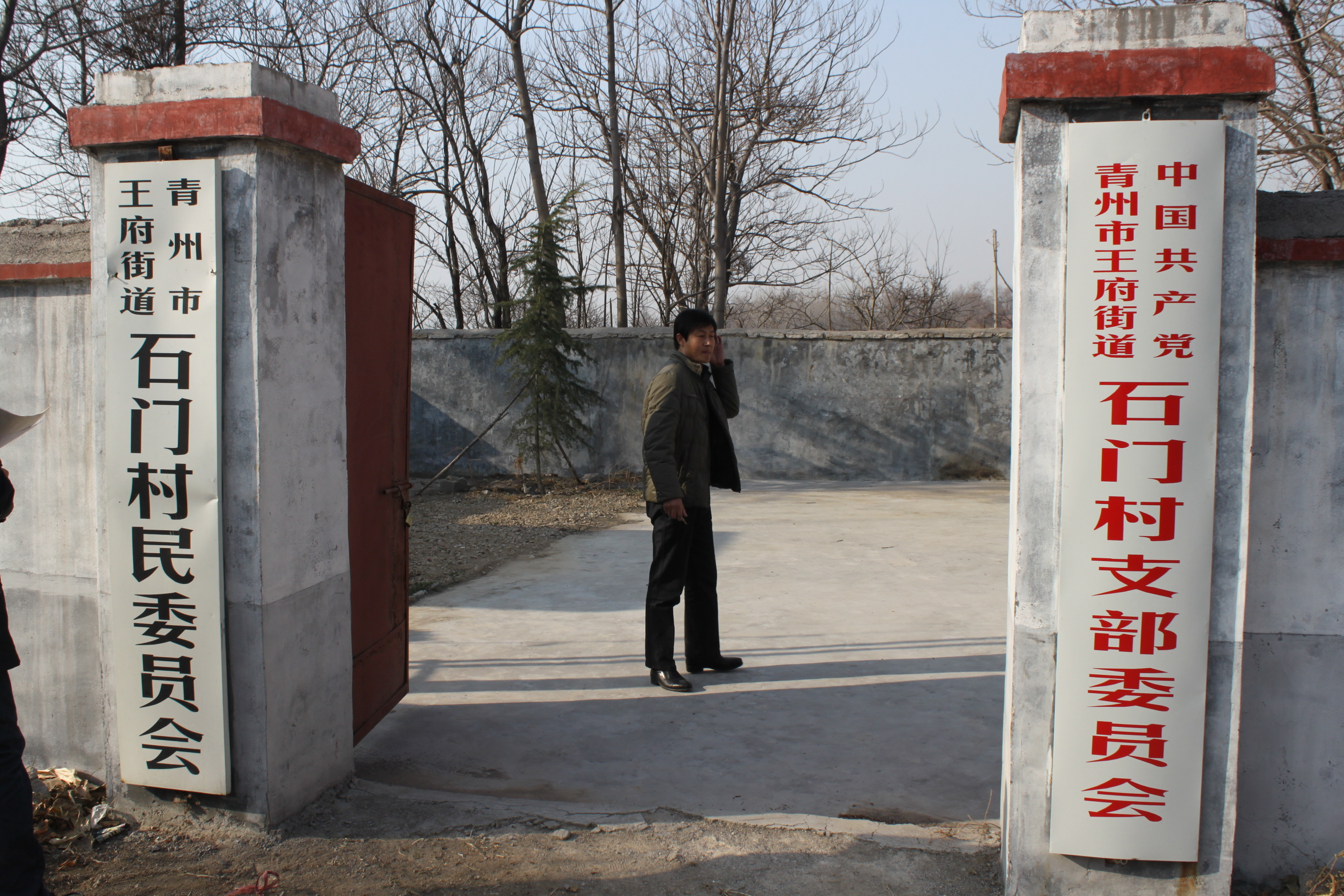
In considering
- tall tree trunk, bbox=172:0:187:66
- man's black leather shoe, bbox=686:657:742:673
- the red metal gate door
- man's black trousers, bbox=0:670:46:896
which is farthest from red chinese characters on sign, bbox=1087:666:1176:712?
tall tree trunk, bbox=172:0:187:66

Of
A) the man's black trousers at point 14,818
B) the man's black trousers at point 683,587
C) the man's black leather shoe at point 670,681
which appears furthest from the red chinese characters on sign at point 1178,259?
the man's black trousers at point 14,818

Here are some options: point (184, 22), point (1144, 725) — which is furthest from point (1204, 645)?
point (184, 22)

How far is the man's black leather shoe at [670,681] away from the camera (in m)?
4.30

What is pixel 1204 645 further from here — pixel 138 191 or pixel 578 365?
pixel 578 365

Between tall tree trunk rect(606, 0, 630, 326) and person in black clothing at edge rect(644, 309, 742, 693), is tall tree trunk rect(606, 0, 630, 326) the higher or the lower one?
the higher one

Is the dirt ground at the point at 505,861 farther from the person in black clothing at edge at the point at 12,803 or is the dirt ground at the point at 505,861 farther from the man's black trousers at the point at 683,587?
the man's black trousers at the point at 683,587

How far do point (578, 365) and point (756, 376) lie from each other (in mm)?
2716

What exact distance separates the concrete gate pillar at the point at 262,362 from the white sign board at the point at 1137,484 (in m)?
2.26

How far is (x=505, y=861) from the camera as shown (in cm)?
280

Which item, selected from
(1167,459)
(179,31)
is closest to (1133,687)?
(1167,459)

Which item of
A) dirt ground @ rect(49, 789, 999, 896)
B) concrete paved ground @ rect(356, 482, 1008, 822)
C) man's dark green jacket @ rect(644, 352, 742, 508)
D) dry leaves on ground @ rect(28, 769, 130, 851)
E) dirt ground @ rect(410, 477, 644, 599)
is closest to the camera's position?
dirt ground @ rect(49, 789, 999, 896)

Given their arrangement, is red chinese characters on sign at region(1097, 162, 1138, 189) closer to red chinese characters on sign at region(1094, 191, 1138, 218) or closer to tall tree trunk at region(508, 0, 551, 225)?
red chinese characters on sign at region(1094, 191, 1138, 218)

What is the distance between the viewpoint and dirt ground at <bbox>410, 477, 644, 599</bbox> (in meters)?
7.40

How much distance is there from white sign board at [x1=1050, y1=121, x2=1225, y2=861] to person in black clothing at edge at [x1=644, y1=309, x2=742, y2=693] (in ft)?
6.82
